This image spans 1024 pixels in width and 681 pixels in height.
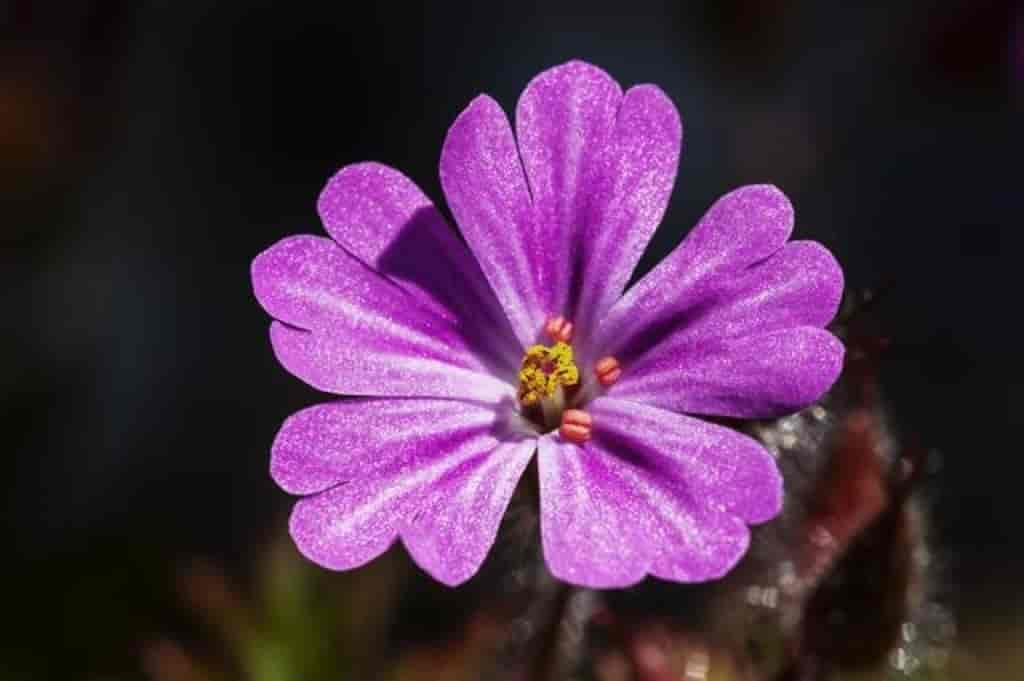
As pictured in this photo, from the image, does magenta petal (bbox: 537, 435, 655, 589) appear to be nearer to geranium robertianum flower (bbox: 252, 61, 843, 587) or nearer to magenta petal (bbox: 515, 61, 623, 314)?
geranium robertianum flower (bbox: 252, 61, 843, 587)

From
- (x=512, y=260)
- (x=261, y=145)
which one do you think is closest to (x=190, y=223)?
(x=261, y=145)

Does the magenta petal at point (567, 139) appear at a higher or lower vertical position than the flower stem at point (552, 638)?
higher

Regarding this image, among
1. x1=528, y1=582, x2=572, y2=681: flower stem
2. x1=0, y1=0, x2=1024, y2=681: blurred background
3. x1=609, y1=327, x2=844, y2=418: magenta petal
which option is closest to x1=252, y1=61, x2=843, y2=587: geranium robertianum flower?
x1=609, y1=327, x2=844, y2=418: magenta petal

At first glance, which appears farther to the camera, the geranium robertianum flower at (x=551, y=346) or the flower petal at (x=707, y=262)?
the flower petal at (x=707, y=262)

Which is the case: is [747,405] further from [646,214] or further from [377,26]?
[377,26]

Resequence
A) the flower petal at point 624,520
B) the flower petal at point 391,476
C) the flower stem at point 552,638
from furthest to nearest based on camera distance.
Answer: the flower stem at point 552,638, the flower petal at point 391,476, the flower petal at point 624,520

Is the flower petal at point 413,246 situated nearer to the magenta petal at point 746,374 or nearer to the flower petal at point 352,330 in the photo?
the flower petal at point 352,330

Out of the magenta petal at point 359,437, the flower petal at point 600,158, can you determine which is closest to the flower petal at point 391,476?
the magenta petal at point 359,437
